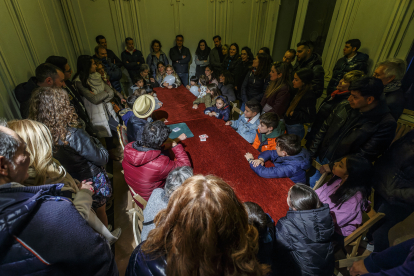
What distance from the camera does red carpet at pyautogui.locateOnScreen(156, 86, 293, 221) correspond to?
1632mm

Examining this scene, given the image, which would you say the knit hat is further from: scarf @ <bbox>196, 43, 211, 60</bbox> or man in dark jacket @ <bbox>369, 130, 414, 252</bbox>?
scarf @ <bbox>196, 43, 211, 60</bbox>

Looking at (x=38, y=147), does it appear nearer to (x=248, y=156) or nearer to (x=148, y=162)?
(x=148, y=162)

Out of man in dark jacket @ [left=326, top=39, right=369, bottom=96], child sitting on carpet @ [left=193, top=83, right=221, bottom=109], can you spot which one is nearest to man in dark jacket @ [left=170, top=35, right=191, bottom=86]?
child sitting on carpet @ [left=193, top=83, right=221, bottom=109]

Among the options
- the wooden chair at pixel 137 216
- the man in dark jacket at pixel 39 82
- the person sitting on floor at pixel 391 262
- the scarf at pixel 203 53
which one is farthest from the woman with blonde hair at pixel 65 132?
the scarf at pixel 203 53

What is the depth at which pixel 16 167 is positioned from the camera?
893mm

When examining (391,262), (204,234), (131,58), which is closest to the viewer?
(204,234)

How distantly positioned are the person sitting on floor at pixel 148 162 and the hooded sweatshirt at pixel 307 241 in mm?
1047

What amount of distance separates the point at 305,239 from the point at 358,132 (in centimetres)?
148

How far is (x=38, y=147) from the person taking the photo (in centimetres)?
127

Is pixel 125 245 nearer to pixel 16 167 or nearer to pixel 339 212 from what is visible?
pixel 16 167

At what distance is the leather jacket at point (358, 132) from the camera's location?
6.47 ft

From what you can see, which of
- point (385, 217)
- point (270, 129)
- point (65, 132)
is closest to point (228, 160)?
point (270, 129)

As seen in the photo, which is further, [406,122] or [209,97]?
[209,97]

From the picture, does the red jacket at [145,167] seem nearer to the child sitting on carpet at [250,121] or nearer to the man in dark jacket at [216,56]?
the child sitting on carpet at [250,121]
